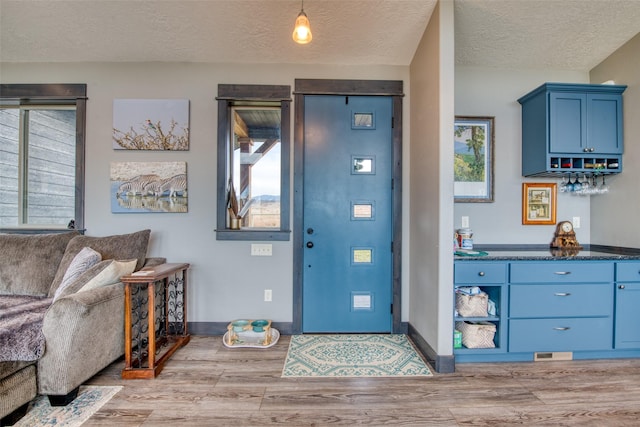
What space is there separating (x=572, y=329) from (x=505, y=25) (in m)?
2.59

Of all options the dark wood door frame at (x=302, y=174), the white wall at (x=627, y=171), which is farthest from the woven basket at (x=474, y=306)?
the white wall at (x=627, y=171)

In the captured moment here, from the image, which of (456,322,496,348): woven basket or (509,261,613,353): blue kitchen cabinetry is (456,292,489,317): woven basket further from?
(509,261,613,353): blue kitchen cabinetry

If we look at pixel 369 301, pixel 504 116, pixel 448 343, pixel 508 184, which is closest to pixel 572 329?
pixel 448 343

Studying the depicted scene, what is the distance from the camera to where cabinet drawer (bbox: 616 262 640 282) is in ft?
7.53

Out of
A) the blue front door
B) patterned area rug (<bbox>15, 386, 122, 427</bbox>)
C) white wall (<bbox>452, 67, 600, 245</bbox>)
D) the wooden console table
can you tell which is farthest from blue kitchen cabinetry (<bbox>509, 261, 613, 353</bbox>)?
patterned area rug (<bbox>15, 386, 122, 427</bbox>)

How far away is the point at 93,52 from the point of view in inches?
105

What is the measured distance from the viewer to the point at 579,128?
255 cm

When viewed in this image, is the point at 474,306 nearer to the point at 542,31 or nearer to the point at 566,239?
the point at 566,239

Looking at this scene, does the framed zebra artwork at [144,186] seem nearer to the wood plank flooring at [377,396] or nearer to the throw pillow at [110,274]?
the throw pillow at [110,274]

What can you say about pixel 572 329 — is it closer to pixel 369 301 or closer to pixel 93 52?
pixel 369 301

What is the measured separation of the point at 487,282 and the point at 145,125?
342 cm

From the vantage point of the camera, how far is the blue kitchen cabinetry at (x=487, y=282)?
2.23 metres

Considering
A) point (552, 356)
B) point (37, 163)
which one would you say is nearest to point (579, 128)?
point (552, 356)

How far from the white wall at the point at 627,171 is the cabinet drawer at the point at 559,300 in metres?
0.68
